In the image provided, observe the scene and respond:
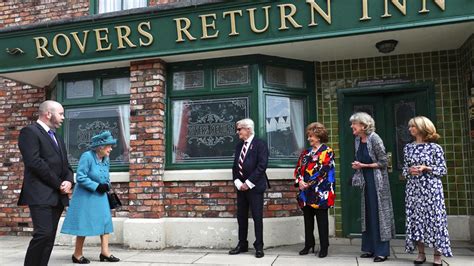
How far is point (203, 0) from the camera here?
22.0 feet

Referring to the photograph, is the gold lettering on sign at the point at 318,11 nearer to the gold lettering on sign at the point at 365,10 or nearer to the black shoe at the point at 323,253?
the gold lettering on sign at the point at 365,10

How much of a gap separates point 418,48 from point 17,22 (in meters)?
7.11

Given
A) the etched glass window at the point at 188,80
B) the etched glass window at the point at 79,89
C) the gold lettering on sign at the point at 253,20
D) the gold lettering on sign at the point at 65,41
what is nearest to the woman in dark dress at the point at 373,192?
the gold lettering on sign at the point at 253,20

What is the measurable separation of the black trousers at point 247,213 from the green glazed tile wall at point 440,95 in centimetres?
167

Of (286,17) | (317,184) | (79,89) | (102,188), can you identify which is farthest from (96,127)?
(317,184)

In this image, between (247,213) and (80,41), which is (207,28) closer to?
(80,41)

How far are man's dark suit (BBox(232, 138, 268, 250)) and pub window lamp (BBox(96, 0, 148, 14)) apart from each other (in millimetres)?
3380

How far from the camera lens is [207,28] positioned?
6.73 metres

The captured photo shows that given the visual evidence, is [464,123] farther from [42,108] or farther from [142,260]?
[42,108]

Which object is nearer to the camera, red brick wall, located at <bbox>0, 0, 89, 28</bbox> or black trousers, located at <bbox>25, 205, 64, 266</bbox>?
black trousers, located at <bbox>25, 205, 64, 266</bbox>

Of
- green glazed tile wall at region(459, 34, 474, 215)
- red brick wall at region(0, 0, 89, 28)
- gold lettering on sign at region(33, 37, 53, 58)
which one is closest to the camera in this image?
green glazed tile wall at region(459, 34, 474, 215)

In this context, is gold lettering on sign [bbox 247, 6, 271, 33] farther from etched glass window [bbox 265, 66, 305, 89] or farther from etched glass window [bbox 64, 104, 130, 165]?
etched glass window [bbox 64, 104, 130, 165]

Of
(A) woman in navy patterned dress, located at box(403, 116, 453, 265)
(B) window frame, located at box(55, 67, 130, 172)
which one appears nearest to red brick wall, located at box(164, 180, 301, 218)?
(B) window frame, located at box(55, 67, 130, 172)

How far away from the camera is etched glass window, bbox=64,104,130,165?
7.54 metres
